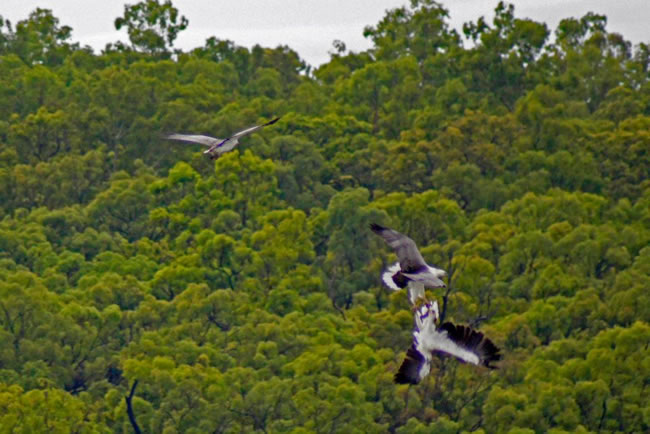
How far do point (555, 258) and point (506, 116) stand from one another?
1713 centimetres

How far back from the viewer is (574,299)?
6397 centimetres

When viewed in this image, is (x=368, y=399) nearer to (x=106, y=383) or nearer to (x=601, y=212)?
(x=106, y=383)

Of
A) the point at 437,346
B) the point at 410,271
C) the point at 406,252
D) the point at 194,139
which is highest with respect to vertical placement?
the point at 194,139

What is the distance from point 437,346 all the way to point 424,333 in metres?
0.38

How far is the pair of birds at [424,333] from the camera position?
23.7 metres

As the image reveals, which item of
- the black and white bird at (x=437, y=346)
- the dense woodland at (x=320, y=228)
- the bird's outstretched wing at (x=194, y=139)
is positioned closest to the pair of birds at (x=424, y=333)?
the black and white bird at (x=437, y=346)

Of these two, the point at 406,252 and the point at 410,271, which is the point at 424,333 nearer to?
the point at 410,271

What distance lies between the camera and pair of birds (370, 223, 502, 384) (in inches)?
931

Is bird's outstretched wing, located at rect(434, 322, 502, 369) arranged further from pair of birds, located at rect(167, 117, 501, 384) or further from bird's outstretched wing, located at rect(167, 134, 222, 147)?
bird's outstretched wing, located at rect(167, 134, 222, 147)

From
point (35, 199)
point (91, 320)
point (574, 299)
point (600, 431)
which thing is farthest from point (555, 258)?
point (35, 199)

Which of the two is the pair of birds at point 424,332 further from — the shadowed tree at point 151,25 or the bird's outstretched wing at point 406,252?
the shadowed tree at point 151,25

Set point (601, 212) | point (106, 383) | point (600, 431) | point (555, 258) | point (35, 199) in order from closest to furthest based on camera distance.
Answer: point (600, 431)
point (106, 383)
point (555, 258)
point (601, 212)
point (35, 199)

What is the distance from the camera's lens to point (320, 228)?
74.8 meters

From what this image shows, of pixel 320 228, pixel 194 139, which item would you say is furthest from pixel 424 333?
pixel 320 228
